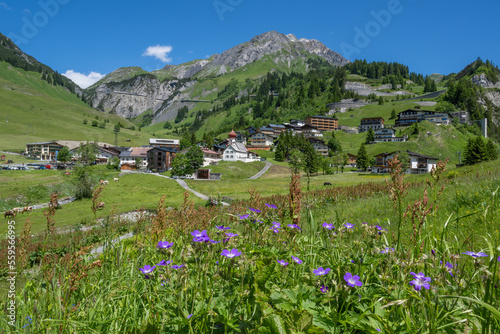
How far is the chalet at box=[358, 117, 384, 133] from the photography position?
168m

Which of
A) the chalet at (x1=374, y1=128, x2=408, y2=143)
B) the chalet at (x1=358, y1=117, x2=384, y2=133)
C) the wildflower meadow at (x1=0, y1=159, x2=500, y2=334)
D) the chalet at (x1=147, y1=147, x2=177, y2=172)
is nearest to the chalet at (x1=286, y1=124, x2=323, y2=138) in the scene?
the chalet at (x1=358, y1=117, x2=384, y2=133)

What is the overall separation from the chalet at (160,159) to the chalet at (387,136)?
10647 centimetres

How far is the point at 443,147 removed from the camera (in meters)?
126

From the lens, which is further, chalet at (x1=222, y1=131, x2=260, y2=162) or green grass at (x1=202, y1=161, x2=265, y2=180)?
chalet at (x1=222, y1=131, x2=260, y2=162)

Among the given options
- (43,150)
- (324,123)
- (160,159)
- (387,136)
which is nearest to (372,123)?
(387,136)

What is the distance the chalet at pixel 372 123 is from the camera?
168250mm

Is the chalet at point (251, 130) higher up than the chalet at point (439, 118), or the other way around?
the chalet at point (439, 118)

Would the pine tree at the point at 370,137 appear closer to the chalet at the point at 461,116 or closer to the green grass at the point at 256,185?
the chalet at the point at 461,116

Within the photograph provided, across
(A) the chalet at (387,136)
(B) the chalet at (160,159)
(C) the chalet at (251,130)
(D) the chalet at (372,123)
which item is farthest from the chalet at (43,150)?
(D) the chalet at (372,123)

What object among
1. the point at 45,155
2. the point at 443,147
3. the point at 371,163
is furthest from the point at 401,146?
the point at 45,155

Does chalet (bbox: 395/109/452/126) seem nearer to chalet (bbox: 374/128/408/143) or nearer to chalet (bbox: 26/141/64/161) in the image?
chalet (bbox: 374/128/408/143)

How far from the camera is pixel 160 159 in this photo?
380 feet

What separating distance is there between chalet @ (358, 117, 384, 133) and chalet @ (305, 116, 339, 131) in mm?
18773

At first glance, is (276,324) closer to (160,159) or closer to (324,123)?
(160,159)
